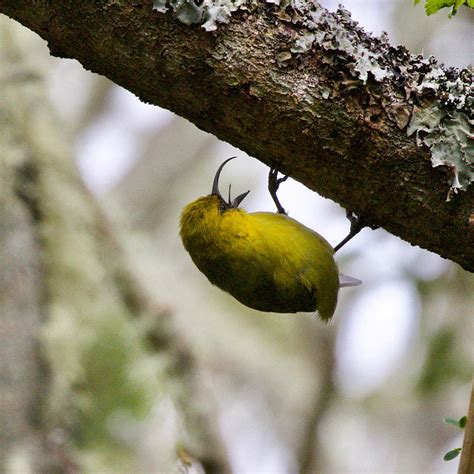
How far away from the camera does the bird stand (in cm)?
313

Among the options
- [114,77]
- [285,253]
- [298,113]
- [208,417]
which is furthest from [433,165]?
[208,417]

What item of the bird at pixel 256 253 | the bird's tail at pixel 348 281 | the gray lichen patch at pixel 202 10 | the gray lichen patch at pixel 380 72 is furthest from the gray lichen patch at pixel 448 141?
the bird's tail at pixel 348 281

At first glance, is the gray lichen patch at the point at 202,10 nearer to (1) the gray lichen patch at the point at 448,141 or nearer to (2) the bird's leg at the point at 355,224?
(1) the gray lichen patch at the point at 448,141

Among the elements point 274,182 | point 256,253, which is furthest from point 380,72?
point 256,253

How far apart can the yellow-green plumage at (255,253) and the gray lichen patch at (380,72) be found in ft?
3.87

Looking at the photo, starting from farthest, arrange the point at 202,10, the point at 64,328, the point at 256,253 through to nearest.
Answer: the point at 64,328 → the point at 256,253 → the point at 202,10

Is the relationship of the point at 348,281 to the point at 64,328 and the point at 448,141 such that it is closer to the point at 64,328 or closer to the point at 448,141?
the point at 64,328

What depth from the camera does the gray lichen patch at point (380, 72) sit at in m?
1.96

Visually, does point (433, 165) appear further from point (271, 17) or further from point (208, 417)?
point (208, 417)

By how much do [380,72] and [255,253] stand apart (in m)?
1.24

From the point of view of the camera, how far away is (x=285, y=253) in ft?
10.3

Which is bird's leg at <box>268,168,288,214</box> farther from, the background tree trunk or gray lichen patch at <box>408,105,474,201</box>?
the background tree trunk

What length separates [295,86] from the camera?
1.97 meters

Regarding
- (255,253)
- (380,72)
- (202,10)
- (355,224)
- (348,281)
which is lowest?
(202,10)
